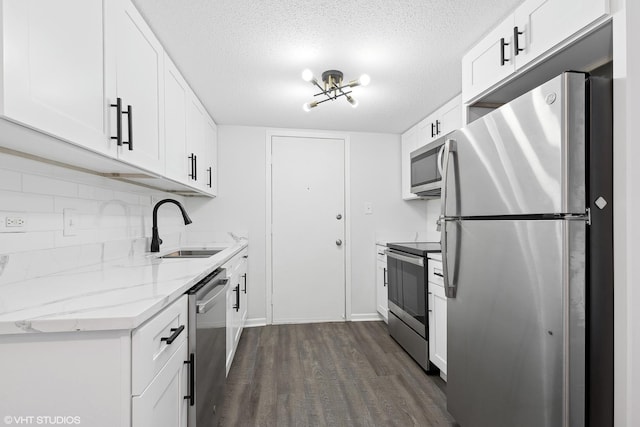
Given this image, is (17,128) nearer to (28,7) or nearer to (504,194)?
(28,7)

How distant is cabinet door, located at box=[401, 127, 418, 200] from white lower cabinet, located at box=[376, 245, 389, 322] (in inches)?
27.0

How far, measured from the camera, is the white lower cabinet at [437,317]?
215 centimetres

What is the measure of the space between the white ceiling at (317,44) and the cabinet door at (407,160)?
0.69 meters

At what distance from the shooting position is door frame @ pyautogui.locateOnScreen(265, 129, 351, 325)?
11.5ft

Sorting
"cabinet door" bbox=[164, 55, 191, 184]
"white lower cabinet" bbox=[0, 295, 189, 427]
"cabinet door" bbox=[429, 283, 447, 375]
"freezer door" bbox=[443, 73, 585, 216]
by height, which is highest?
"cabinet door" bbox=[164, 55, 191, 184]

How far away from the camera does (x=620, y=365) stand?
1.01 m

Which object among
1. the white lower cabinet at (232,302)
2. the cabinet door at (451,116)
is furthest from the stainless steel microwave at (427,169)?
the white lower cabinet at (232,302)

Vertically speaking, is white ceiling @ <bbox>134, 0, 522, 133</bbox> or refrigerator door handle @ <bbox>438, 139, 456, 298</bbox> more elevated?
white ceiling @ <bbox>134, 0, 522, 133</bbox>

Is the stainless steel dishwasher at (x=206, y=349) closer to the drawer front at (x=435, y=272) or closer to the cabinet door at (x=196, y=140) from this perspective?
the cabinet door at (x=196, y=140)

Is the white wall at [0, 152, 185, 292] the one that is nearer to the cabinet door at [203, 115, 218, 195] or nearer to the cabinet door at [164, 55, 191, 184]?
the cabinet door at [164, 55, 191, 184]

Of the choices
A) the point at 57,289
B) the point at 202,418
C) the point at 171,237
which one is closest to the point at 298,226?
the point at 171,237

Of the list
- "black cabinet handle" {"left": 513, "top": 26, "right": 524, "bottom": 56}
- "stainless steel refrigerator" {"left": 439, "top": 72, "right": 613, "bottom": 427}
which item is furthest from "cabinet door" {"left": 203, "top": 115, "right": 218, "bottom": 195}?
"black cabinet handle" {"left": 513, "top": 26, "right": 524, "bottom": 56}

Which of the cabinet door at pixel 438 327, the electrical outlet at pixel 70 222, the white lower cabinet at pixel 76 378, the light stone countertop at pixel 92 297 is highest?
the electrical outlet at pixel 70 222

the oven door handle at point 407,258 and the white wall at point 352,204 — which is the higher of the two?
the white wall at point 352,204
